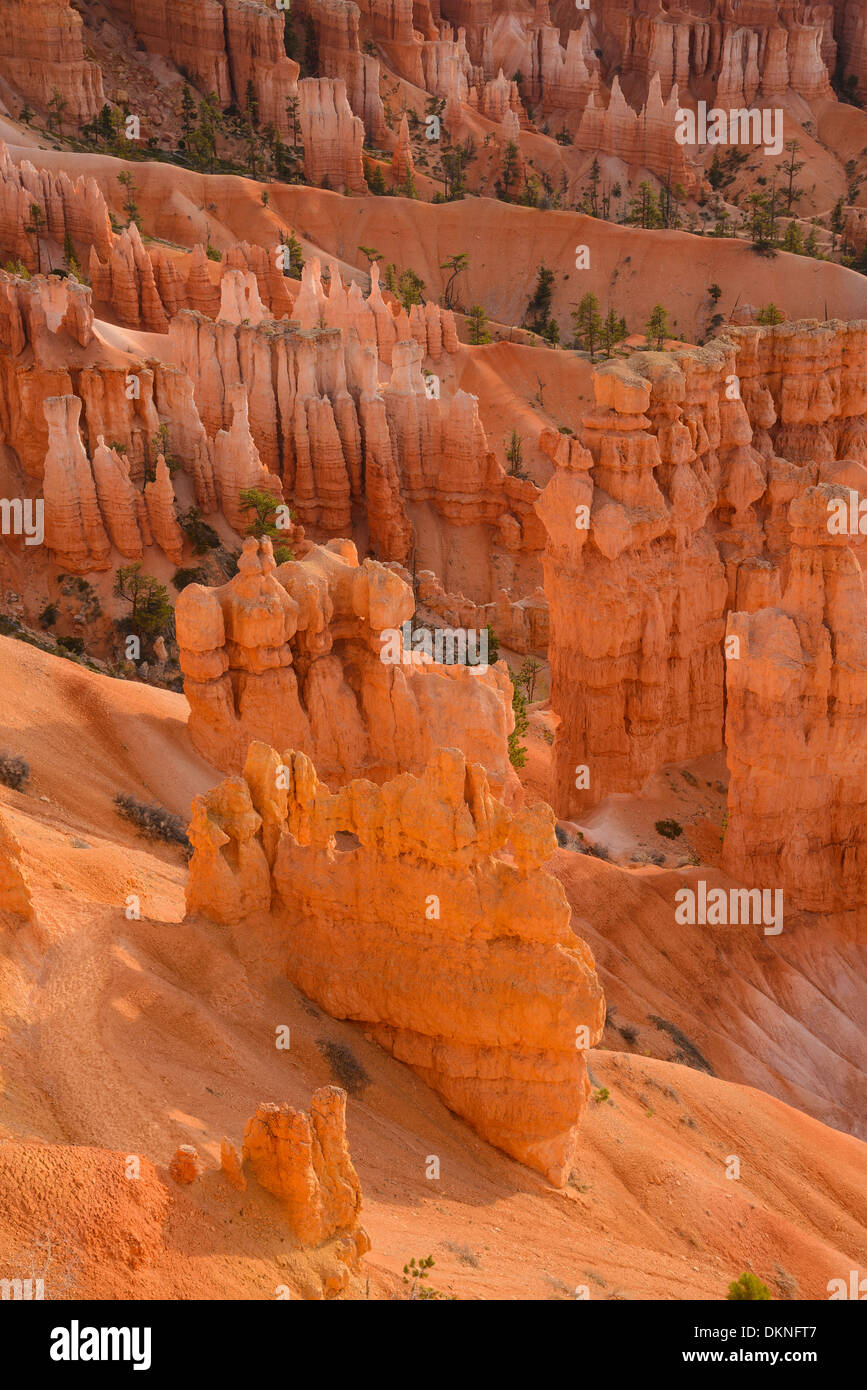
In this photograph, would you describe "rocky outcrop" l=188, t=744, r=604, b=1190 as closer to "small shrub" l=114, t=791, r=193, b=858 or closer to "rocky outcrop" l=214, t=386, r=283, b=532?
"small shrub" l=114, t=791, r=193, b=858

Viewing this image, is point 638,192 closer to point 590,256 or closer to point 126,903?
point 590,256

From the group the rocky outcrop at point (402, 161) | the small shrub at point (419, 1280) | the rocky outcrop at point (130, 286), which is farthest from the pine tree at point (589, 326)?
the small shrub at point (419, 1280)

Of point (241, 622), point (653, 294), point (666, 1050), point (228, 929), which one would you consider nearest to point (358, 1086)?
point (228, 929)

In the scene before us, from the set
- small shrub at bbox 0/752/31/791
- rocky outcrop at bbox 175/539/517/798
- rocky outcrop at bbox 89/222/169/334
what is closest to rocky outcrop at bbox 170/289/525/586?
rocky outcrop at bbox 89/222/169/334

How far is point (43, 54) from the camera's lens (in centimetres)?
8494

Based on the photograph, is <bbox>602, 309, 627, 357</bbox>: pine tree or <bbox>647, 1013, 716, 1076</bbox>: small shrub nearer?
<bbox>647, 1013, 716, 1076</bbox>: small shrub

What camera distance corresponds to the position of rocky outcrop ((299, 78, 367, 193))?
92.6 meters

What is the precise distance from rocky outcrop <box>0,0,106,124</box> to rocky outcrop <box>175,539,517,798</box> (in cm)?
6562

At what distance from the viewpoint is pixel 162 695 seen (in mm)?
30703

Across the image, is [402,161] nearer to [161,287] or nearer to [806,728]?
[161,287]

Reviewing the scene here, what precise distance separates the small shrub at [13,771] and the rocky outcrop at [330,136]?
7432 cm

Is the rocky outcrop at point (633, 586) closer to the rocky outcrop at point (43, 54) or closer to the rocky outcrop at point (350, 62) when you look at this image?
the rocky outcrop at point (43, 54)

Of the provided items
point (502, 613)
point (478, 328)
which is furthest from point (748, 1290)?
point (478, 328)

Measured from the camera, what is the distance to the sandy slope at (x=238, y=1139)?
1270 cm
